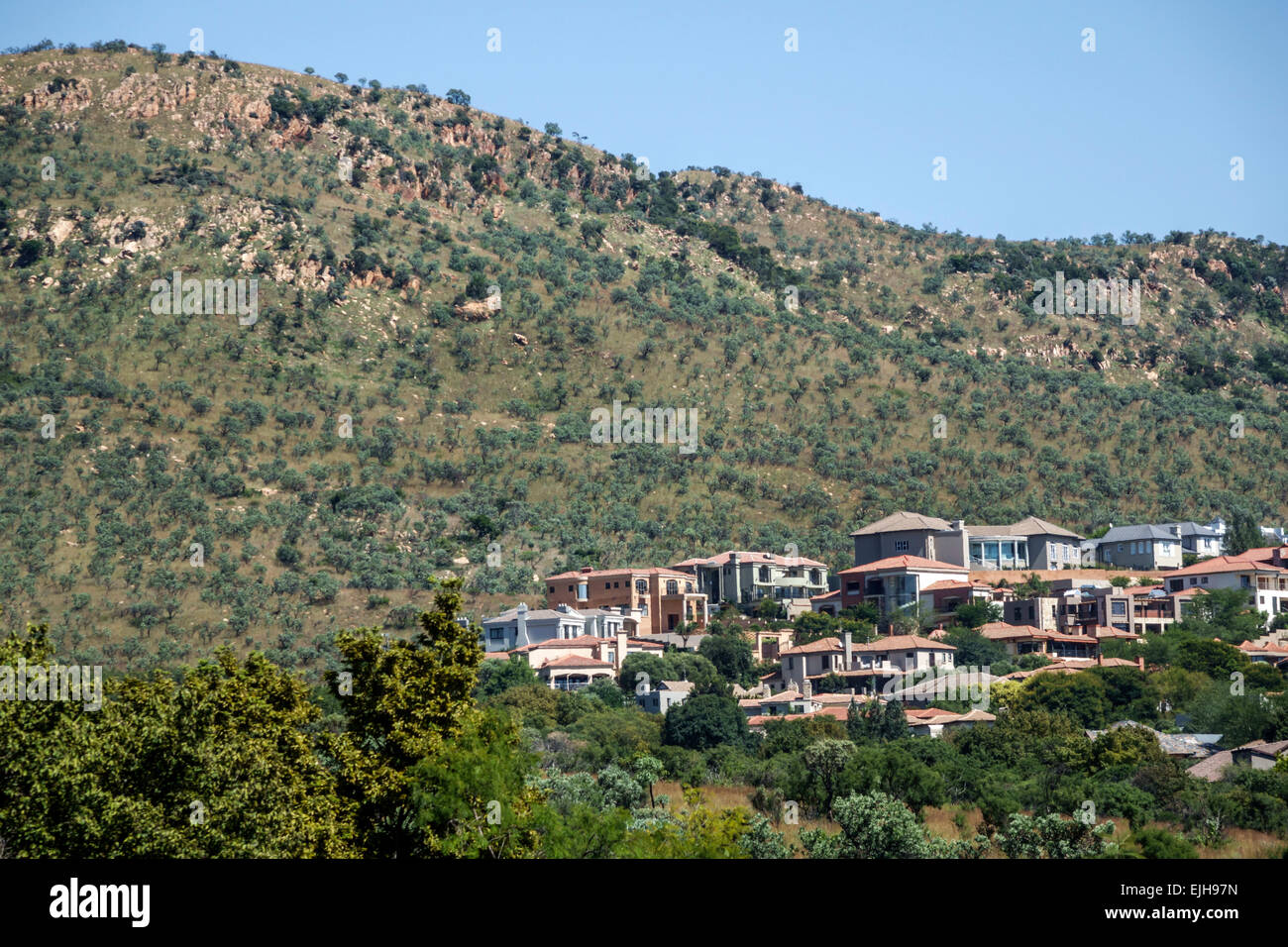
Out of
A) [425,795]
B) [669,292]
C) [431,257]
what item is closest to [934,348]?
[669,292]

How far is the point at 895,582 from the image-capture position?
88.5 metres

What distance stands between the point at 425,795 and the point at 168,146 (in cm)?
11577

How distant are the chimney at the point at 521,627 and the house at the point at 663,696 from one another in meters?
11.0

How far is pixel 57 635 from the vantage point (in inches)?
2908

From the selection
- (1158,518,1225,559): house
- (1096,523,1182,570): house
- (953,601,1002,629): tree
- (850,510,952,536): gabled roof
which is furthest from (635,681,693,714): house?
(1158,518,1225,559): house

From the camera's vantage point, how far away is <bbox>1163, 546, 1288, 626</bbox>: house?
86688 millimetres

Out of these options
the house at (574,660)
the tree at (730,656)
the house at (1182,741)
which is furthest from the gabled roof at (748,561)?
the house at (1182,741)

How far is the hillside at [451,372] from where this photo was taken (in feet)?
291

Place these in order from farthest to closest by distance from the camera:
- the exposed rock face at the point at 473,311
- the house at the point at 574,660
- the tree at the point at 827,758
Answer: the exposed rock face at the point at 473,311 → the house at the point at 574,660 → the tree at the point at 827,758

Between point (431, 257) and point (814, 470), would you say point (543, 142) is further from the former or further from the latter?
point (814, 470)

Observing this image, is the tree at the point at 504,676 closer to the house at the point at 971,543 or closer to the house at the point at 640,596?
the house at the point at 640,596

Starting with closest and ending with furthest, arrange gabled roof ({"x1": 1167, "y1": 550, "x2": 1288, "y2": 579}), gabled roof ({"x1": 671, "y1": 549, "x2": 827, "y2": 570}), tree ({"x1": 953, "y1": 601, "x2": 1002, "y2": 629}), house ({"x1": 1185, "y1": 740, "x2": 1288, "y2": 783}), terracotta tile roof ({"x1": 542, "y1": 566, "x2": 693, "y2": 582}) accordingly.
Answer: house ({"x1": 1185, "y1": 740, "x2": 1288, "y2": 783}) → tree ({"x1": 953, "y1": 601, "x2": 1002, "y2": 629}) → gabled roof ({"x1": 1167, "y1": 550, "x2": 1288, "y2": 579}) → terracotta tile roof ({"x1": 542, "y1": 566, "x2": 693, "y2": 582}) → gabled roof ({"x1": 671, "y1": 549, "x2": 827, "y2": 570})

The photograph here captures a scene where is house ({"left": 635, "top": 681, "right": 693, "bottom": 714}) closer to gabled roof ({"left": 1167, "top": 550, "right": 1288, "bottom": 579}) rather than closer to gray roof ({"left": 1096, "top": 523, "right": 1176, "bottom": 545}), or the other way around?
gabled roof ({"left": 1167, "top": 550, "right": 1288, "bottom": 579})

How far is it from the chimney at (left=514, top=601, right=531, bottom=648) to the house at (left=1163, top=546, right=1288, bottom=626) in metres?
36.0
